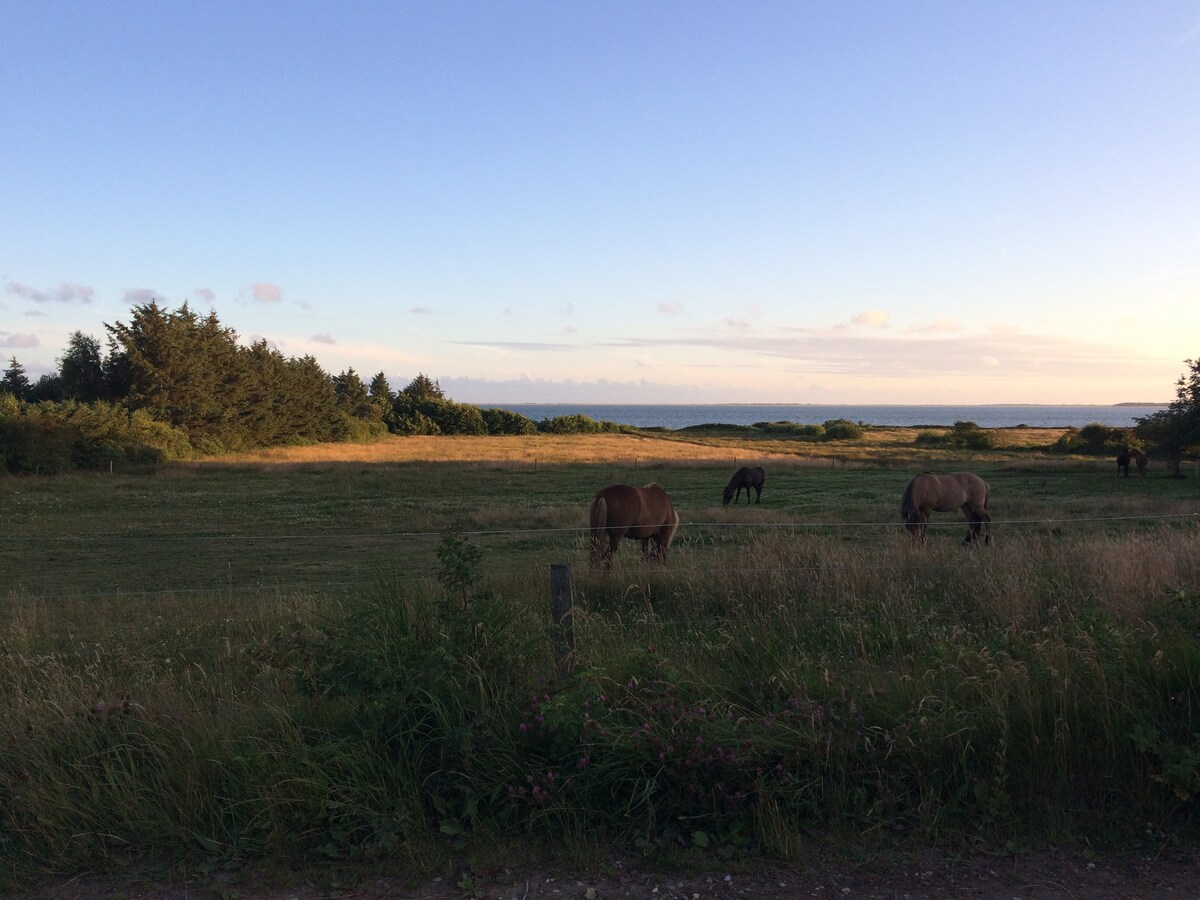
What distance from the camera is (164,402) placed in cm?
4662

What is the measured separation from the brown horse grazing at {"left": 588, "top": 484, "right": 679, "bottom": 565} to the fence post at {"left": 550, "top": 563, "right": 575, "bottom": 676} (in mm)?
6310

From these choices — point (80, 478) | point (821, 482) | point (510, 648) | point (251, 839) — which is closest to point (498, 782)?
point (510, 648)

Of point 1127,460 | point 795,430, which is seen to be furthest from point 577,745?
point 795,430

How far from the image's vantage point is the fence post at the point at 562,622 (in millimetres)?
4566

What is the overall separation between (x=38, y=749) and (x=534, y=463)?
113ft

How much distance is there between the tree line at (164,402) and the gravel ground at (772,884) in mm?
34051

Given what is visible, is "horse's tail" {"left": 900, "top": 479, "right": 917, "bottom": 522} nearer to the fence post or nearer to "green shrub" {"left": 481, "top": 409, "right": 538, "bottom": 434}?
the fence post

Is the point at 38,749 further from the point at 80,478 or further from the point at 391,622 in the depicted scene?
the point at 80,478

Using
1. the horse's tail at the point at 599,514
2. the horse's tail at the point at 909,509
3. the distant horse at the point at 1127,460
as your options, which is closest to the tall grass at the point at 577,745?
the horse's tail at the point at 599,514

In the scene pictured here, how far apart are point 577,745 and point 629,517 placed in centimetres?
791

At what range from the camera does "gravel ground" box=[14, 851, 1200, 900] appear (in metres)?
3.28

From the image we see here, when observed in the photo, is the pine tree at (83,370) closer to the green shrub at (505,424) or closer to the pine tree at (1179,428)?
the green shrub at (505,424)

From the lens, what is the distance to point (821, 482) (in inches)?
1185

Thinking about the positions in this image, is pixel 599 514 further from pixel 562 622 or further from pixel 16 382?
pixel 16 382
